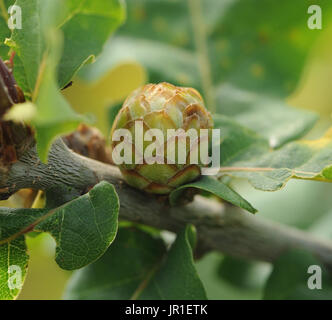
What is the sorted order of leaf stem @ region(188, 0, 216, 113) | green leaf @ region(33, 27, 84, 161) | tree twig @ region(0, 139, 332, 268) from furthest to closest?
leaf stem @ region(188, 0, 216, 113)
tree twig @ region(0, 139, 332, 268)
green leaf @ region(33, 27, 84, 161)

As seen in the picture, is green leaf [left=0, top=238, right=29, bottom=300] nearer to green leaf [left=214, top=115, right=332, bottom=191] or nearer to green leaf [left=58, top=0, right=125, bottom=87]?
green leaf [left=58, top=0, right=125, bottom=87]

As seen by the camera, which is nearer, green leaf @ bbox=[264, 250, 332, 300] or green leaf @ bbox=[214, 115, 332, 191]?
green leaf @ bbox=[214, 115, 332, 191]

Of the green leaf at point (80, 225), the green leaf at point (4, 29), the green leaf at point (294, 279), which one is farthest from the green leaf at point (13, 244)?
the green leaf at point (294, 279)

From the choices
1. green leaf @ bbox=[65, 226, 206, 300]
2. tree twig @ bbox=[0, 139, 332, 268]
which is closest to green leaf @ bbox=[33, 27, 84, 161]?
tree twig @ bbox=[0, 139, 332, 268]

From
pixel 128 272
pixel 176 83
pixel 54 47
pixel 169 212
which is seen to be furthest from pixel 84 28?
pixel 176 83

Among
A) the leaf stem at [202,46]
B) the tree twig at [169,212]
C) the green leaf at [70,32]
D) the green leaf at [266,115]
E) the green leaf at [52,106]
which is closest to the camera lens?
the green leaf at [52,106]

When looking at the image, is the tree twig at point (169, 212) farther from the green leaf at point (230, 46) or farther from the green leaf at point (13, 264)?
the green leaf at point (230, 46)
